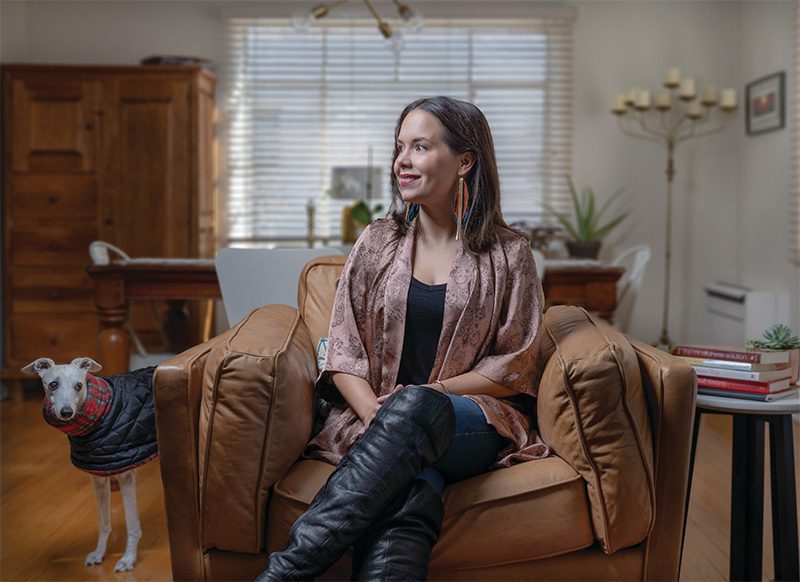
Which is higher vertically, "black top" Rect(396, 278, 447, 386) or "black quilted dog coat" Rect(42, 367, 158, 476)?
"black top" Rect(396, 278, 447, 386)

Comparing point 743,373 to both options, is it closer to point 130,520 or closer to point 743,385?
point 743,385

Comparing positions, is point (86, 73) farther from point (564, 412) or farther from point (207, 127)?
point (564, 412)

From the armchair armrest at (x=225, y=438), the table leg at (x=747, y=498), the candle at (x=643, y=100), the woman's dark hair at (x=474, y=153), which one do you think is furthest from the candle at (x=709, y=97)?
the armchair armrest at (x=225, y=438)

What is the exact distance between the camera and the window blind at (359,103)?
530 centimetres

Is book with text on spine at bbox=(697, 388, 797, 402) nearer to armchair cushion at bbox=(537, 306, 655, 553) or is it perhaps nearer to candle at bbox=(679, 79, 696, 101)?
armchair cushion at bbox=(537, 306, 655, 553)

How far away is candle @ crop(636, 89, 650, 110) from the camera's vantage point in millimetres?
4992

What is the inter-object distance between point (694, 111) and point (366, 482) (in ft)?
13.5

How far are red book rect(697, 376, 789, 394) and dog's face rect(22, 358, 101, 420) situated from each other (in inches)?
57.1

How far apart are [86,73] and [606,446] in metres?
3.98

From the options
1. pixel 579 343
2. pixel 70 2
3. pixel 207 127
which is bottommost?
pixel 579 343

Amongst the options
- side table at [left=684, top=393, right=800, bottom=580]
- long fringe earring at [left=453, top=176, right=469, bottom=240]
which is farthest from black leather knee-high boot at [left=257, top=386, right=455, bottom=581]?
side table at [left=684, top=393, right=800, bottom=580]

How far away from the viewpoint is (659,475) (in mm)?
1771

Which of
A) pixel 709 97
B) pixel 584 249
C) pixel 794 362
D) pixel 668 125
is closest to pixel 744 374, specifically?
pixel 794 362

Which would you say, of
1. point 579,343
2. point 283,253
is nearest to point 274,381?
point 579,343
